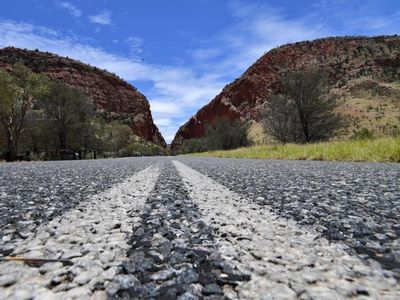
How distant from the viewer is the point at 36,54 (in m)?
92.2

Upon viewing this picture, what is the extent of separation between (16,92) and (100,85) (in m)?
80.5

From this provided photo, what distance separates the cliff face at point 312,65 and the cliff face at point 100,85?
31002 mm

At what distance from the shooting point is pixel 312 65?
2576 inches

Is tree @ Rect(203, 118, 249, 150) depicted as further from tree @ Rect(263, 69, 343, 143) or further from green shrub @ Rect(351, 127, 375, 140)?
green shrub @ Rect(351, 127, 375, 140)

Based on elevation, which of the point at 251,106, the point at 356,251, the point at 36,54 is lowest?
the point at 356,251

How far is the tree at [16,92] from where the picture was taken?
25.2 meters

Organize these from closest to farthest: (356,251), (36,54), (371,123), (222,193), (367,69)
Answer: (356,251) < (222,193) < (371,123) < (367,69) < (36,54)

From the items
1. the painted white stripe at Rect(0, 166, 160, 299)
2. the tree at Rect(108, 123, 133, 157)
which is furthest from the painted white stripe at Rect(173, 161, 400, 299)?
the tree at Rect(108, 123, 133, 157)

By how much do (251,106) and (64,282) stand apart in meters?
83.4

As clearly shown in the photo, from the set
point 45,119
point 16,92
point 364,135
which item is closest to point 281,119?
point 364,135

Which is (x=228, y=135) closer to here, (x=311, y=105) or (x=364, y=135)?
(x=311, y=105)

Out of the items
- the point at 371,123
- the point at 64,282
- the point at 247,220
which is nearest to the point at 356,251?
the point at 247,220

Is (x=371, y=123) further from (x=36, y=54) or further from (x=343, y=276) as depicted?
(x=36, y=54)

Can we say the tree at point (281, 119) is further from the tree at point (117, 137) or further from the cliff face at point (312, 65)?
the tree at point (117, 137)
